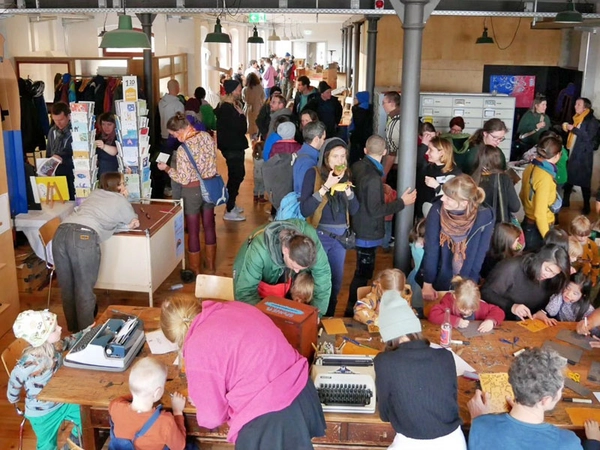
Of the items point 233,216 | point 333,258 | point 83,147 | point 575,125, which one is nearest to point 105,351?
point 333,258

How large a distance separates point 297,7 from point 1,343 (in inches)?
199

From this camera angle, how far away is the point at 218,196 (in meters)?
6.64

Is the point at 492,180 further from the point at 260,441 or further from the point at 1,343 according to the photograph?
the point at 1,343

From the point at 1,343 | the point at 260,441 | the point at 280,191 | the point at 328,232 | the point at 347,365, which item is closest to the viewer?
the point at 260,441

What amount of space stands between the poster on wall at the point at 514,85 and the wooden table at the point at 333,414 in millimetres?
8454

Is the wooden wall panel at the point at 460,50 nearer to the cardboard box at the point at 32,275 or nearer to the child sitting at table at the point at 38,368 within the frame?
the cardboard box at the point at 32,275

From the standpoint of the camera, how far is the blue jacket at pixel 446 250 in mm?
4684

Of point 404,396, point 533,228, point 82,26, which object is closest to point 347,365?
point 404,396

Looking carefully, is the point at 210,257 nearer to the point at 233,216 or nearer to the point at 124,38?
the point at 233,216

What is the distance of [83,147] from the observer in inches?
262

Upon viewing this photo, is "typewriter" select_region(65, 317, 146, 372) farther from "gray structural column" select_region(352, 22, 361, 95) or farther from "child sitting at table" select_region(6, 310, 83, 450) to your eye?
"gray structural column" select_region(352, 22, 361, 95)

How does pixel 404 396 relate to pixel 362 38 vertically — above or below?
below

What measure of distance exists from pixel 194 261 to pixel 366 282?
212cm

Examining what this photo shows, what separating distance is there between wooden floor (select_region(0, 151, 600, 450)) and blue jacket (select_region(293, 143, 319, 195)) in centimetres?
123
